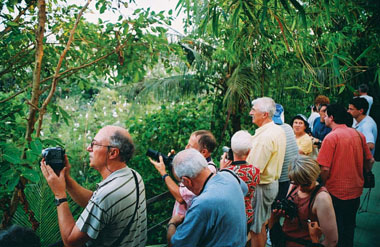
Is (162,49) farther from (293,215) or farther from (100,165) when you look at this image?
(293,215)

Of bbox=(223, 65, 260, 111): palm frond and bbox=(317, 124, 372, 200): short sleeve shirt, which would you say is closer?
bbox=(317, 124, 372, 200): short sleeve shirt

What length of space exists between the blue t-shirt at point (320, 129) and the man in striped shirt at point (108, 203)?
150 inches

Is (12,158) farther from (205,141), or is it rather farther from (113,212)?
(205,141)

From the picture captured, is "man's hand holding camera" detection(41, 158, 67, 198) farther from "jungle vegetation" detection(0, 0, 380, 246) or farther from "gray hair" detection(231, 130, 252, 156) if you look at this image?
"gray hair" detection(231, 130, 252, 156)

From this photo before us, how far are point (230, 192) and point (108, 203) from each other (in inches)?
27.1

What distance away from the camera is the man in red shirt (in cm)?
297

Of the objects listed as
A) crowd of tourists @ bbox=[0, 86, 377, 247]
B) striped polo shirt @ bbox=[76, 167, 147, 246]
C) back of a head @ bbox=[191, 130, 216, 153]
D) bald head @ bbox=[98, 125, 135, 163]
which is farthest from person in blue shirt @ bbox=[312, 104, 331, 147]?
striped polo shirt @ bbox=[76, 167, 147, 246]

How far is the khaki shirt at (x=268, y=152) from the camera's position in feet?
10.1

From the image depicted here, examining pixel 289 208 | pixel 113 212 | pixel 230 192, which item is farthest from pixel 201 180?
pixel 289 208

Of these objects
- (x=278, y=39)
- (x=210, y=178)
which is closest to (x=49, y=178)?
(x=210, y=178)

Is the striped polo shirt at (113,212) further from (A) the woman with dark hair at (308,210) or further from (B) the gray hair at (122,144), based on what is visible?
(A) the woman with dark hair at (308,210)

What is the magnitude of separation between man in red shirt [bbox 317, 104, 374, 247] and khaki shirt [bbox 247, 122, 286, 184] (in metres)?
0.40

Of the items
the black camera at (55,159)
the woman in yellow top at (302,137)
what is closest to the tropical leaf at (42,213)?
the black camera at (55,159)

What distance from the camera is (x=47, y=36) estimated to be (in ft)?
12.4
